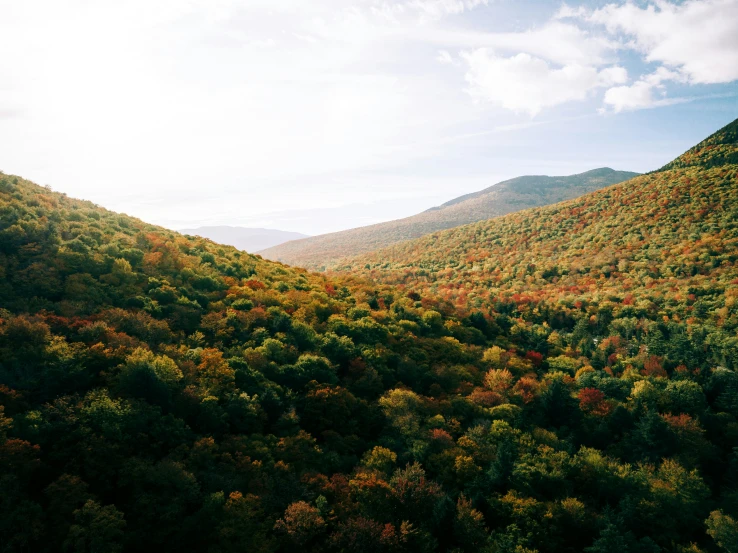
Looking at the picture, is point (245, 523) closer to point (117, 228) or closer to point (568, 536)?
point (568, 536)

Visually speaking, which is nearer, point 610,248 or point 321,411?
point 321,411

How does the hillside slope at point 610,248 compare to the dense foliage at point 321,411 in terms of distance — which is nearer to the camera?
the dense foliage at point 321,411

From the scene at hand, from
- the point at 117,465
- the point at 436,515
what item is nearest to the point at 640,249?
the point at 436,515

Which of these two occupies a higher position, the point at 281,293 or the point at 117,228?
the point at 117,228

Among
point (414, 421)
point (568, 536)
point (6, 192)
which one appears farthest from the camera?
point (6, 192)

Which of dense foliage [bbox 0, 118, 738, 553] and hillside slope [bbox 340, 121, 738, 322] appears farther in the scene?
hillside slope [bbox 340, 121, 738, 322]

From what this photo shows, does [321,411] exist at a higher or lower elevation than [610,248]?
lower

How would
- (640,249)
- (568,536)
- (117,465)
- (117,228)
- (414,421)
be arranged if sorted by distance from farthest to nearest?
1. (640,249)
2. (117,228)
3. (414,421)
4. (568,536)
5. (117,465)

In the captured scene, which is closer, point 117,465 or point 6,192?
point 117,465
